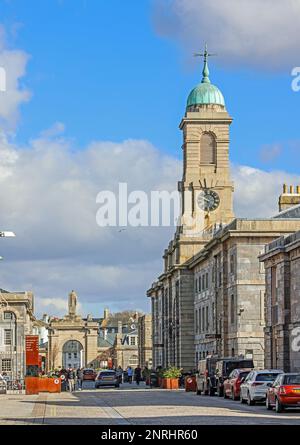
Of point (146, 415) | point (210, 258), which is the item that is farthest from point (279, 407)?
point (210, 258)

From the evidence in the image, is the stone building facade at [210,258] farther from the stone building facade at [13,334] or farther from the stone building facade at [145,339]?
the stone building facade at [145,339]

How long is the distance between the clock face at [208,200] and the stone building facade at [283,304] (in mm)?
39158

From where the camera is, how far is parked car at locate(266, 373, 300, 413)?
3869 cm

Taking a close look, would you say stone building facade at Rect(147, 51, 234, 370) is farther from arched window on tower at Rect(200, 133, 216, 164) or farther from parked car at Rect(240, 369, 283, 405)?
parked car at Rect(240, 369, 283, 405)

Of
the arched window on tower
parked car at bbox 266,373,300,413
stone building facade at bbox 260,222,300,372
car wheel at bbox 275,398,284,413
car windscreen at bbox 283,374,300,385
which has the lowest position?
car wheel at bbox 275,398,284,413

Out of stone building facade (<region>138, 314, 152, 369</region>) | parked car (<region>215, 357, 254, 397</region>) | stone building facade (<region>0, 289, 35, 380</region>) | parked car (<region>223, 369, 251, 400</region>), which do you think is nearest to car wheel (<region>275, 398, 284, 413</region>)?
parked car (<region>223, 369, 251, 400</region>)

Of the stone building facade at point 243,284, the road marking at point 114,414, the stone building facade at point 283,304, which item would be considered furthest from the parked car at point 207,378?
the stone building facade at point 243,284

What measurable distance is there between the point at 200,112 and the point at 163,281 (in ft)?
57.7

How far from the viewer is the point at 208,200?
10612 cm

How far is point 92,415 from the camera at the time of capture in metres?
37.8

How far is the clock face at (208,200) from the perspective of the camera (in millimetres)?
105625

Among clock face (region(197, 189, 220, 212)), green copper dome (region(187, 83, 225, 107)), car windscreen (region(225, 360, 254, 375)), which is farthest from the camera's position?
green copper dome (region(187, 83, 225, 107))
